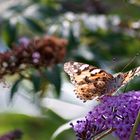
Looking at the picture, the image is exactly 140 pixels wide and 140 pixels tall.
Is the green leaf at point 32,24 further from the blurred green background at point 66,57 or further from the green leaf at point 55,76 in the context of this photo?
the green leaf at point 55,76

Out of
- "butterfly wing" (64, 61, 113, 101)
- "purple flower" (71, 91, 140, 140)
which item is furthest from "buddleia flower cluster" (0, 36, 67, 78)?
"purple flower" (71, 91, 140, 140)

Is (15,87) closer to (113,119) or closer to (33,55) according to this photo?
(33,55)

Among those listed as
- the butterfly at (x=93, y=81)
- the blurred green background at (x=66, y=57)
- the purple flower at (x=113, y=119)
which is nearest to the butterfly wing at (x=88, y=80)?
the butterfly at (x=93, y=81)

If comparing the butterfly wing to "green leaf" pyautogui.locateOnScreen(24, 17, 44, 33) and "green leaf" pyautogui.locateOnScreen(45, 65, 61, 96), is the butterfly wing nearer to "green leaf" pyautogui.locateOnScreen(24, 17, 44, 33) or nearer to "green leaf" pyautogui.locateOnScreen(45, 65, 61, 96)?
"green leaf" pyautogui.locateOnScreen(45, 65, 61, 96)

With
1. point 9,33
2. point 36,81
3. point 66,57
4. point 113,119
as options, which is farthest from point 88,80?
point 9,33

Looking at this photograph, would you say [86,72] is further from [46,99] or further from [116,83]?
[46,99]
